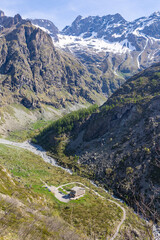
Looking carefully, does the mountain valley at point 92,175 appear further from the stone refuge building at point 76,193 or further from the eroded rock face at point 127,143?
the stone refuge building at point 76,193

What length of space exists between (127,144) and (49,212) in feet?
194

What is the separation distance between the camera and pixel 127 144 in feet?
282

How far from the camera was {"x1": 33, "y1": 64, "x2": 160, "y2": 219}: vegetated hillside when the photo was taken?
213 ft

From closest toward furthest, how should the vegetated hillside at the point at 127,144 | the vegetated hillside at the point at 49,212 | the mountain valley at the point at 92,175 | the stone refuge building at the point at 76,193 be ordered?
the vegetated hillside at the point at 49,212
the mountain valley at the point at 92,175
the stone refuge building at the point at 76,193
the vegetated hillside at the point at 127,144

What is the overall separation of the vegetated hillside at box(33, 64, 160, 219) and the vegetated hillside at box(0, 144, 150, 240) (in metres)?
9.06

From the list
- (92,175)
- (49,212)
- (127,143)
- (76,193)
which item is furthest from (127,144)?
(49,212)

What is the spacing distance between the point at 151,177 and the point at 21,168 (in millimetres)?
59011

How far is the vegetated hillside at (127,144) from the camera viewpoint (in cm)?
6481

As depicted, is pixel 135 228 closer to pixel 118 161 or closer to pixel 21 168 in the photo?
pixel 118 161

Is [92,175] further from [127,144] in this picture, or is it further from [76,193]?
[76,193]

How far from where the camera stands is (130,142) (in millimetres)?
85188

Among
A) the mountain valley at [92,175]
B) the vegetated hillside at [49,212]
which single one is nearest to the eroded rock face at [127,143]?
the mountain valley at [92,175]

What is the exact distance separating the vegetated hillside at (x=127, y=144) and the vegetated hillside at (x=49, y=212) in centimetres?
906

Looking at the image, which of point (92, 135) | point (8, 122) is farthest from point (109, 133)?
point (8, 122)
